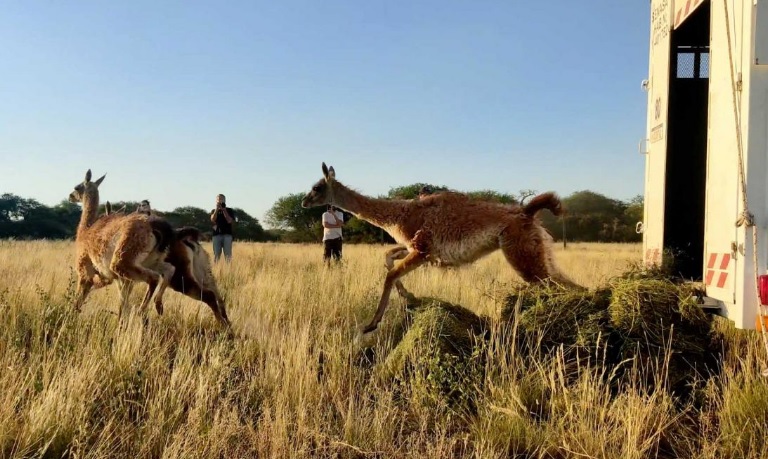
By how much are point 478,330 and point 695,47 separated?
15.4 ft

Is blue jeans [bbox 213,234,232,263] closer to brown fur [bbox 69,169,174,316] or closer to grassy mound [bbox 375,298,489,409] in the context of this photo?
brown fur [bbox 69,169,174,316]

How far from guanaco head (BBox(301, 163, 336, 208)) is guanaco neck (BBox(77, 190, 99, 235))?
3062 mm

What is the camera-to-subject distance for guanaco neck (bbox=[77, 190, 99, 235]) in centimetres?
806

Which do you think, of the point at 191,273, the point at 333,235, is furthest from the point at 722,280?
the point at 333,235

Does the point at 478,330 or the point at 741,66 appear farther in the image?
the point at 478,330

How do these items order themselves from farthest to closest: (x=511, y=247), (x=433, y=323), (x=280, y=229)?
(x=280, y=229) → (x=511, y=247) → (x=433, y=323)

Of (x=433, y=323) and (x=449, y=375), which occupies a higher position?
(x=433, y=323)

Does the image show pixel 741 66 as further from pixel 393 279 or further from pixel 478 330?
pixel 393 279

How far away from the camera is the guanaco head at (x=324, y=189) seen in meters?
7.90

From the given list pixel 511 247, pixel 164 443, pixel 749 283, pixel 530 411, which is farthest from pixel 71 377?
pixel 749 283

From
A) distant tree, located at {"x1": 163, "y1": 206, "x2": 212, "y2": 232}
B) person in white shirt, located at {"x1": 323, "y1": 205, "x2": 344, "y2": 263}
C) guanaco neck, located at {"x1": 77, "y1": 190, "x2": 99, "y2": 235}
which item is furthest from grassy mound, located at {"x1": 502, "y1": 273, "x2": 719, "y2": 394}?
distant tree, located at {"x1": 163, "y1": 206, "x2": 212, "y2": 232}

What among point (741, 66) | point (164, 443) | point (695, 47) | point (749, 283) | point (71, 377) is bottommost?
point (164, 443)

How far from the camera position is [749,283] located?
444 cm

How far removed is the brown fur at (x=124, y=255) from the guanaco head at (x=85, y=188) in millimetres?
820
